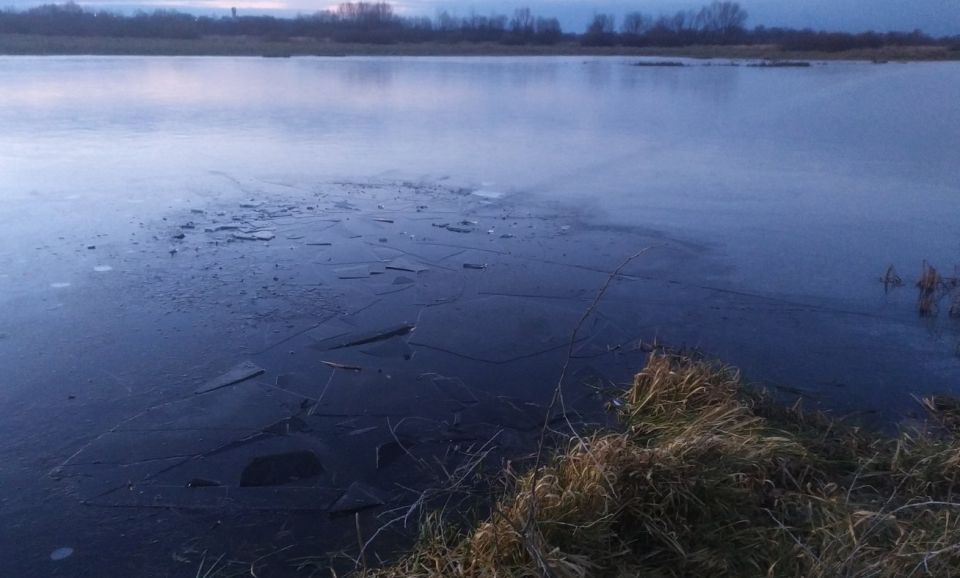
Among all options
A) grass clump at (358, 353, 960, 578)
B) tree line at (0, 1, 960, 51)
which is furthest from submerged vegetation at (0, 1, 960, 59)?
grass clump at (358, 353, 960, 578)

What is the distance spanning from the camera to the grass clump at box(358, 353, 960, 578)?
266 centimetres

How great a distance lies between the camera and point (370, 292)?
5.55 m

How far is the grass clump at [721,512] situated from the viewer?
8.73ft

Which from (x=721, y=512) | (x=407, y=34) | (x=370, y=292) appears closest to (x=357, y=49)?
(x=407, y=34)

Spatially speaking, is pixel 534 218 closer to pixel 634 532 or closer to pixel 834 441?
pixel 834 441

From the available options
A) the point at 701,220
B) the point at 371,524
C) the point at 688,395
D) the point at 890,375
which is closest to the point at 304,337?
the point at 371,524

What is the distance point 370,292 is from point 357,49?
109 ft

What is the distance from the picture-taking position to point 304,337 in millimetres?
4785

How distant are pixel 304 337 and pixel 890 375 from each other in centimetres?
348

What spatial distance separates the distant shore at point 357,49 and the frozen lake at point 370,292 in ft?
67.3

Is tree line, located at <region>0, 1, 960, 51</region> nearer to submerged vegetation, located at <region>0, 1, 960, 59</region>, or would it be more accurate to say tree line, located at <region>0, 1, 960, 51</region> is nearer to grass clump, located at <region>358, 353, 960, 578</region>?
submerged vegetation, located at <region>0, 1, 960, 59</region>

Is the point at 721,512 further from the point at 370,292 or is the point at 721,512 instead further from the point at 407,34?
the point at 407,34

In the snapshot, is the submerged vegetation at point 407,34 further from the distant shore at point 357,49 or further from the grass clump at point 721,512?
the grass clump at point 721,512

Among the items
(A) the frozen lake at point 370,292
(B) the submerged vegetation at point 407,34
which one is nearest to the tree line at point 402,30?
(B) the submerged vegetation at point 407,34
